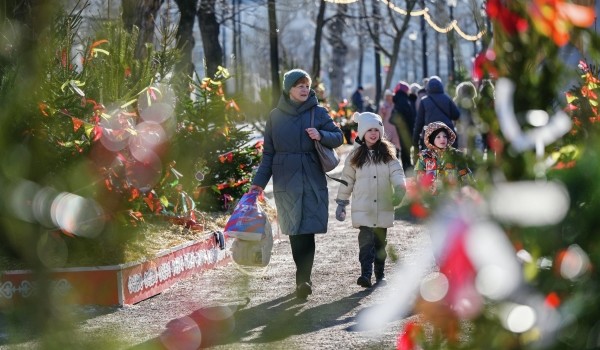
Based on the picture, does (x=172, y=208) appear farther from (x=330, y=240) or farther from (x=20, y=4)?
(x=20, y=4)

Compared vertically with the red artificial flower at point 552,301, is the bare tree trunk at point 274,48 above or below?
above

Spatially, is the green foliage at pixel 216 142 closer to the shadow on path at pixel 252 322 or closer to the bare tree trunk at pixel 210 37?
the shadow on path at pixel 252 322

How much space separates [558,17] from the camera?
2.08 metres

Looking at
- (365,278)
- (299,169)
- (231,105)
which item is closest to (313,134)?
(299,169)

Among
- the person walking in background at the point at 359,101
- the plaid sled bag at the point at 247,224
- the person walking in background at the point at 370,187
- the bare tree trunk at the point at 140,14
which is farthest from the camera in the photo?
the person walking in background at the point at 359,101

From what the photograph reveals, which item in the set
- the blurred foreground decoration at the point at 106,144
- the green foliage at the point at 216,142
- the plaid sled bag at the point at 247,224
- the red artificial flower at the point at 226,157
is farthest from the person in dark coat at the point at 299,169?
the red artificial flower at the point at 226,157

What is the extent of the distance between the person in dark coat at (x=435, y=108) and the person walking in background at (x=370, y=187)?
651cm

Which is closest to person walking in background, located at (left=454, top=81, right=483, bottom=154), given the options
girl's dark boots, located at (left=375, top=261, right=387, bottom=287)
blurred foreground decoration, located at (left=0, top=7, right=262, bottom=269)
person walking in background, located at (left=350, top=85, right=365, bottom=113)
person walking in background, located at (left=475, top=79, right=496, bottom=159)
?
person walking in background, located at (left=475, top=79, right=496, bottom=159)

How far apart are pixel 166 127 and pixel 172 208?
95 cm

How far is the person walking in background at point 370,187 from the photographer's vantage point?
905 centimetres

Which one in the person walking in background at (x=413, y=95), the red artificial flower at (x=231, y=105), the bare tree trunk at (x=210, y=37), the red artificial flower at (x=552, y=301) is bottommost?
the red artificial flower at (x=552, y=301)

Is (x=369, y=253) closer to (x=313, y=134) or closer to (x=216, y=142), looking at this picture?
(x=313, y=134)

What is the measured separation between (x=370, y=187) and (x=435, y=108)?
6.83m

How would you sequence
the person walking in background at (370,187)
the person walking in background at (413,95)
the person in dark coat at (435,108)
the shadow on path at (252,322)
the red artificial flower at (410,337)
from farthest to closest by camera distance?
the person walking in background at (413,95), the person in dark coat at (435,108), the person walking in background at (370,187), the red artificial flower at (410,337), the shadow on path at (252,322)
